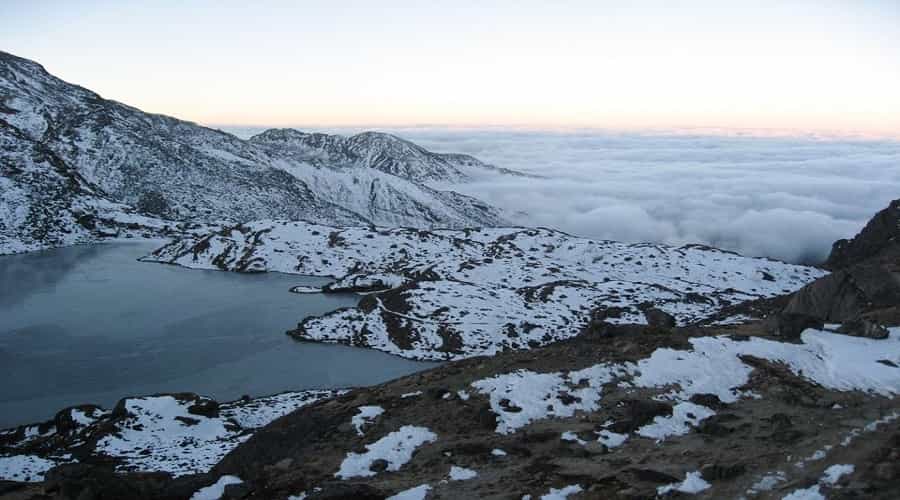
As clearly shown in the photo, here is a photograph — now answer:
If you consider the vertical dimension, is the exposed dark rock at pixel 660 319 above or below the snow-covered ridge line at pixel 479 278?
above

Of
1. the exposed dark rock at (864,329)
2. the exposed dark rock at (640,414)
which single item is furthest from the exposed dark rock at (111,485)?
the exposed dark rock at (864,329)

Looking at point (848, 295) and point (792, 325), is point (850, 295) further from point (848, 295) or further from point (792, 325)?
point (792, 325)

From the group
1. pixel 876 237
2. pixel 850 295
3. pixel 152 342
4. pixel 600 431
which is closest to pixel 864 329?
pixel 850 295

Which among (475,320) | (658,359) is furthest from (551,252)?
(658,359)

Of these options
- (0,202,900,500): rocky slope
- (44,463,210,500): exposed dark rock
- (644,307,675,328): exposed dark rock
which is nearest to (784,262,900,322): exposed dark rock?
(0,202,900,500): rocky slope

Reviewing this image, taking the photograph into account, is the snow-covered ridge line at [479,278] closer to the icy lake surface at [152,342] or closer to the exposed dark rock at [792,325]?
the icy lake surface at [152,342]

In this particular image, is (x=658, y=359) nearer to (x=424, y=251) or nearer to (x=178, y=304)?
(x=178, y=304)
